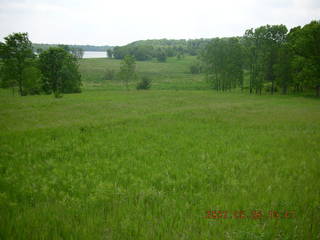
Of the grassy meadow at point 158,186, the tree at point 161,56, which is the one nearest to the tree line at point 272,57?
the grassy meadow at point 158,186

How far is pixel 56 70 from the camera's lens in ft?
157

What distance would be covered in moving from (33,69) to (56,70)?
7.25 metres

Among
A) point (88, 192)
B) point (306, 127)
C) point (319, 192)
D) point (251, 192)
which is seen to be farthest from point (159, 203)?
point (306, 127)

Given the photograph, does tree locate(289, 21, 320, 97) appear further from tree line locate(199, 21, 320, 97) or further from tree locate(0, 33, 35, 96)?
tree locate(0, 33, 35, 96)

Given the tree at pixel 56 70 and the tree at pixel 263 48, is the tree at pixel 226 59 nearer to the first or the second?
the tree at pixel 263 48

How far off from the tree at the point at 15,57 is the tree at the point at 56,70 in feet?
16.0

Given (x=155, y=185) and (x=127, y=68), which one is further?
(x=127, y=68)

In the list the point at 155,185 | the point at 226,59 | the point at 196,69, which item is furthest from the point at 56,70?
the point at 196,69

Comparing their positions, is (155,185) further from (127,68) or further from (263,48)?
(127,68)

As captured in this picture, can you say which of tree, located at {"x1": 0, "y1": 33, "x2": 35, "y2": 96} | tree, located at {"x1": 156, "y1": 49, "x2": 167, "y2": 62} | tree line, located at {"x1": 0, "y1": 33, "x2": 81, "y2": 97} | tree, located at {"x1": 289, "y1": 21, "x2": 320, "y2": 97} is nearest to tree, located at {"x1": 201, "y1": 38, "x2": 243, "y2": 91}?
tree, located at {"x1": 289, "y1": 21, "x2": 320, "y2": 97}
